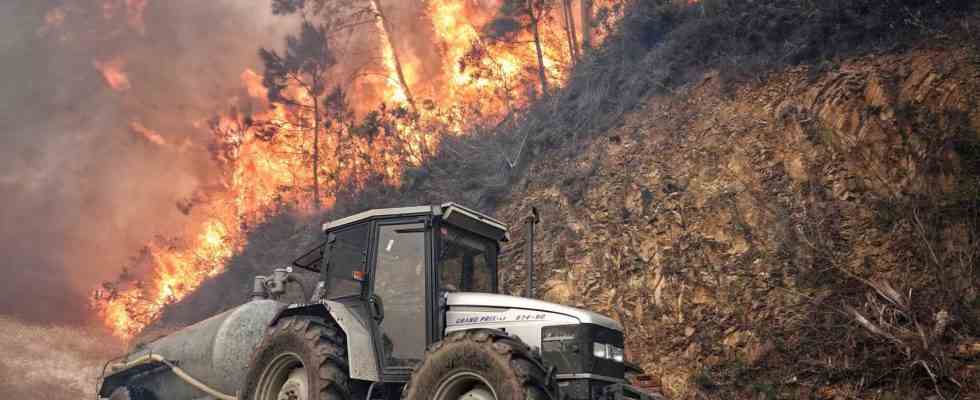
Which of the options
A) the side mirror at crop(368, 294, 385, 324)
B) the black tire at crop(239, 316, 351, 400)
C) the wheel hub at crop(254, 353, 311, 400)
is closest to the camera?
the black tire at crop(239, 316, 351, 400)

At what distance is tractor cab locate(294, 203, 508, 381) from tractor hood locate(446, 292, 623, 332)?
0.62ft

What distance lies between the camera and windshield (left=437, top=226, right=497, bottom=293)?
7.66 meters

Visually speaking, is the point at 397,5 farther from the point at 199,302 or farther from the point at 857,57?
the point at 857,57

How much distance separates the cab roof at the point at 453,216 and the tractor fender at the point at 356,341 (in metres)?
1.07

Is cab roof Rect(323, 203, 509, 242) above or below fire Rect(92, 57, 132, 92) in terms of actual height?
below

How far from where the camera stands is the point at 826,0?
49.3 feet

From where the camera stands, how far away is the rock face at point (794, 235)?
9297 mm

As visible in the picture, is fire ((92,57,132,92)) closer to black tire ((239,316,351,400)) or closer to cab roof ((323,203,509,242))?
black tire ((239,316,351,400))

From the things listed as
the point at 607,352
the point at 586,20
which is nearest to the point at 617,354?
the point at 607,352

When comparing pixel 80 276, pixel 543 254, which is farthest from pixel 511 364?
pixel 80 276

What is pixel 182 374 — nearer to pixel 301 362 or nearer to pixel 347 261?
pixel 301 362

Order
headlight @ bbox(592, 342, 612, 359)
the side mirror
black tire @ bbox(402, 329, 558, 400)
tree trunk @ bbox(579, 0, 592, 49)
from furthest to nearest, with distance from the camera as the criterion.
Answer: tree trunk @ bbox(579, 0, 592, 49) < the side mirror < headlight @ bbox(592, 342, 612, 359) < black tire @ bbox(402, 329, 558, 400)

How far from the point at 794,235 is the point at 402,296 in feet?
22.8

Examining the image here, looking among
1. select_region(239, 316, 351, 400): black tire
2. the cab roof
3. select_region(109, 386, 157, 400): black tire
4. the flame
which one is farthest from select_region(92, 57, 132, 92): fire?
the cab roof
